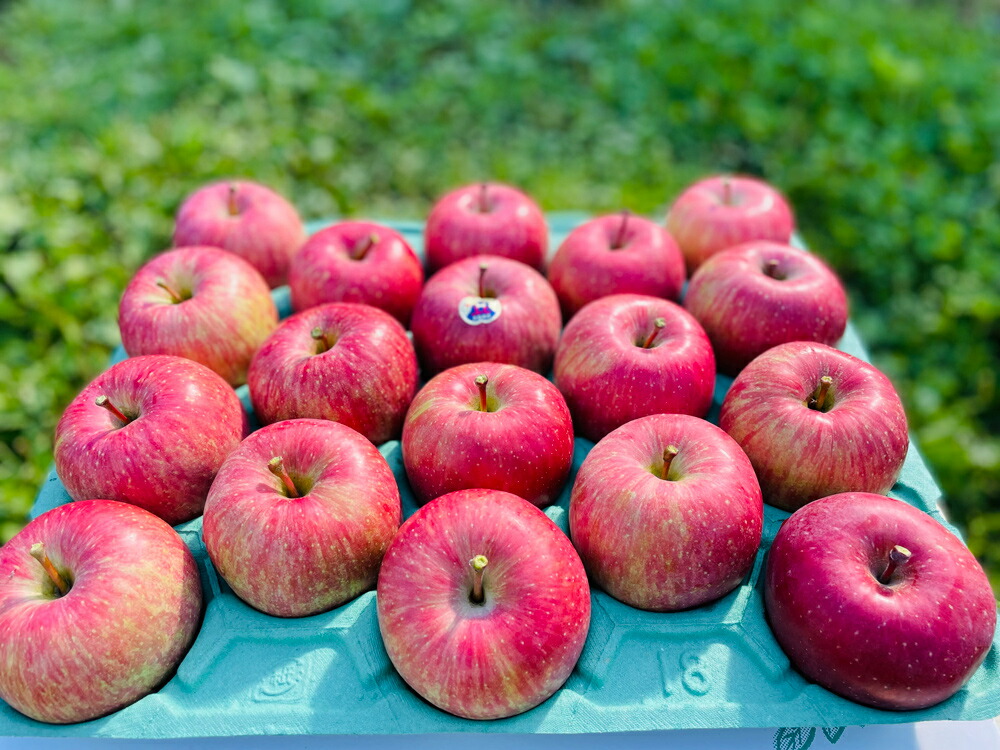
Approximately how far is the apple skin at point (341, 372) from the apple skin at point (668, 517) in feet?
1.64

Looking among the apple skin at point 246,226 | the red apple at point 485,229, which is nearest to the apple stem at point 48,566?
the apple skin at point 246,226

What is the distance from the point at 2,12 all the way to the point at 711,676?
630 centimetres

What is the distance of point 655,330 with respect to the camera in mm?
1771

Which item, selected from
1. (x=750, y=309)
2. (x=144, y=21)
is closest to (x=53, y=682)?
(x=750, y=309)

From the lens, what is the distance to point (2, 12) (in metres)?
5.30

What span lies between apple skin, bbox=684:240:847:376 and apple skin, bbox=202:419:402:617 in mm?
944

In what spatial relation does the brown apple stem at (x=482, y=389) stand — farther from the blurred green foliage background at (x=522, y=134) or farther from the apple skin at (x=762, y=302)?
the blurred green foliage background at (x=522, y=134)

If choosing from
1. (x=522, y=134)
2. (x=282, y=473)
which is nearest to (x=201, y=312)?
(x=282, y=473)

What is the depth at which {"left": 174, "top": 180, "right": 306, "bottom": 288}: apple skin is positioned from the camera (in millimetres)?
2209

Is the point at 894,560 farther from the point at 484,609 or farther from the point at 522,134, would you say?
the point at 522,134

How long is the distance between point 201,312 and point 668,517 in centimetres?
120

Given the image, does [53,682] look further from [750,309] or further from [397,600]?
[750,309]

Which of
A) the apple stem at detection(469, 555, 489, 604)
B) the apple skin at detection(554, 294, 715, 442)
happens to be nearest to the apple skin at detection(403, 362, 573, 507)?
the apple skin at detection(554, 294, 715, 442)

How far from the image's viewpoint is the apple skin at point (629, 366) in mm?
1697
